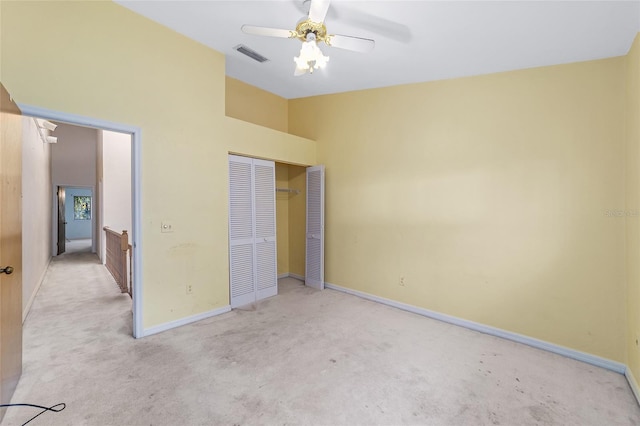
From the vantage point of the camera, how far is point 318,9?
193 cm

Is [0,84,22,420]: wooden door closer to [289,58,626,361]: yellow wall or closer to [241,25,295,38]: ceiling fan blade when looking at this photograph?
[241,25,295,38]: ceiling fan blade

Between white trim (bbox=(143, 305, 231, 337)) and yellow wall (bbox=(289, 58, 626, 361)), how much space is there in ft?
6.18

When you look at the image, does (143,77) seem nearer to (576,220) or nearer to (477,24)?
(477,24)

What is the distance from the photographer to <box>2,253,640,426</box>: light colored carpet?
1871 mm

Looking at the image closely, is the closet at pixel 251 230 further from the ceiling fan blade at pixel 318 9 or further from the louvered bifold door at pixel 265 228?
the ceiling fan blade at pixel 318 9

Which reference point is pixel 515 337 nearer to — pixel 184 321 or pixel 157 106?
pixel 184 321

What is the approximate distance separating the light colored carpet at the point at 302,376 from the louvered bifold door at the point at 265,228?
0.77m

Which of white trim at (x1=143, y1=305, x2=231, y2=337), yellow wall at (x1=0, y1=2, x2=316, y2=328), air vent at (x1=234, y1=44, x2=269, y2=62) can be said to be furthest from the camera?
air vent at (x1=234, y1=44, x2=269, y2=62)

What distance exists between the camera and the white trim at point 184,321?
2926mm

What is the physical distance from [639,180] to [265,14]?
3252 millimetres

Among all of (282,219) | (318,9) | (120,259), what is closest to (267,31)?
(318,9)

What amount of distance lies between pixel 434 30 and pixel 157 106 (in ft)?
9.17

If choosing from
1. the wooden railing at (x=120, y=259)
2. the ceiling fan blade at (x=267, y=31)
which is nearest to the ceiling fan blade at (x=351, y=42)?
the ceiling fan blade at (x=267, y=31)

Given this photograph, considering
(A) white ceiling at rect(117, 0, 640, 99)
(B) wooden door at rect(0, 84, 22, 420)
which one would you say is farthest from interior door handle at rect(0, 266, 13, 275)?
(A) white ceiling at rect(117, 0, 640, 99)
